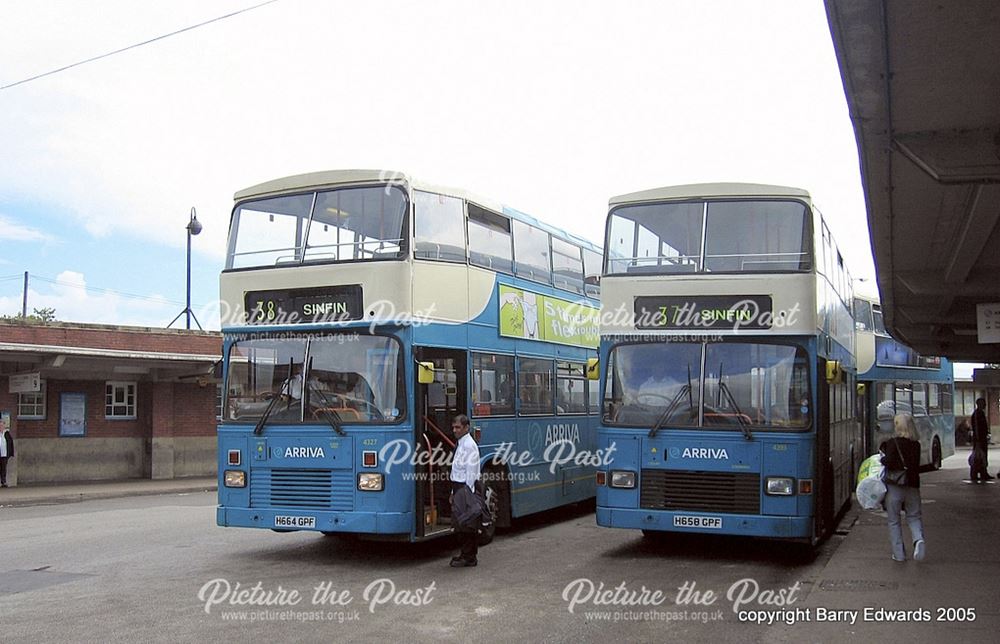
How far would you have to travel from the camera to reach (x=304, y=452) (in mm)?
11547

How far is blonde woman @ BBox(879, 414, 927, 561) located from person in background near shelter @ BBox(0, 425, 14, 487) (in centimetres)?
2034

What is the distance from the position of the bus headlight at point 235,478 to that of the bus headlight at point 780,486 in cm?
597

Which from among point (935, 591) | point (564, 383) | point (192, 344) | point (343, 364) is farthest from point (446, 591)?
point (192, 344)

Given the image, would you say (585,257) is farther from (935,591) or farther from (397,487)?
(935,591)

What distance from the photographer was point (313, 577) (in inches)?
428

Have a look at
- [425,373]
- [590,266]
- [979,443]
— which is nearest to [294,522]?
[425,373]

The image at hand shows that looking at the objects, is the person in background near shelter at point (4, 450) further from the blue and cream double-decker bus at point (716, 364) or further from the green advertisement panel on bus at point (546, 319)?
the blue and cream double-decker bus at point (716, 364)

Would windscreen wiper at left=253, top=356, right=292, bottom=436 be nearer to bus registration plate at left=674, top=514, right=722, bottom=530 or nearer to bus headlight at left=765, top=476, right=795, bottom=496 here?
bus registration plate at left=674, top=514, right=722, bottom=530

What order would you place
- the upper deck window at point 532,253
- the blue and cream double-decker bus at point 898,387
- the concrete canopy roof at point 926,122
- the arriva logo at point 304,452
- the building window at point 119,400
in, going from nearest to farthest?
1. the concrete canopy roof at point 926,122
2. the arriva logo at point 304,452
3. the upper deck window at point 532,253
4. the blue and cream double-decker bus at point 898,387
5. the building window at point 119,400

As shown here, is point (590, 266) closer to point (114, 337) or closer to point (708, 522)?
point (708, 522)

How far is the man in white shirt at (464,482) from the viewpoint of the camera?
36.7ft

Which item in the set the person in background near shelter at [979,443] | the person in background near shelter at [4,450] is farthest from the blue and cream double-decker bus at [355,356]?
the person in background near shelter at [979,443]

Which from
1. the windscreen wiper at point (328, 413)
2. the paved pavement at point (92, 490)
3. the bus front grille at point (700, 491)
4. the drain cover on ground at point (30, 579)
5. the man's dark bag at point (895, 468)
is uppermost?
the windscreen wiper at point (328, 413)

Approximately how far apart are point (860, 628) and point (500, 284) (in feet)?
22.7
